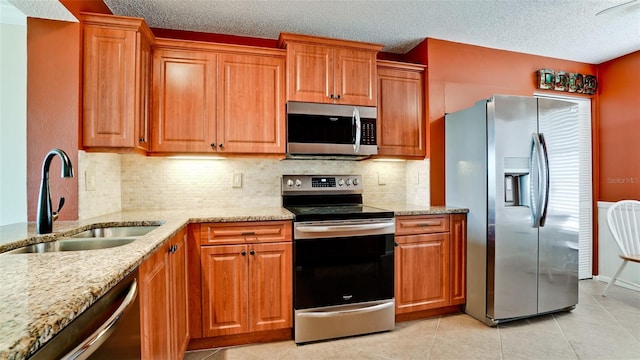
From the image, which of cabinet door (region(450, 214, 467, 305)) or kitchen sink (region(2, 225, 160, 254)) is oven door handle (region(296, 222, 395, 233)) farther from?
kitchen sink (region(2, 225, 160, 254))

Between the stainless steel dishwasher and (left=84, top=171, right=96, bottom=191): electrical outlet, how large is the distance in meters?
1.29

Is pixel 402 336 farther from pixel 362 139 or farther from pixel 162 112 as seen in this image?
pixel 162 112

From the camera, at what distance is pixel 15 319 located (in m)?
0.56

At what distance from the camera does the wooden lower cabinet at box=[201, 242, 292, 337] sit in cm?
205

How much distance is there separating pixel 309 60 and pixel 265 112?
55cm

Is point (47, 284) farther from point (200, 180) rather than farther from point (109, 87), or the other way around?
point (200, 180)

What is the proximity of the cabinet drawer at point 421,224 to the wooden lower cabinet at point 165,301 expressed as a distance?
5.12 feet

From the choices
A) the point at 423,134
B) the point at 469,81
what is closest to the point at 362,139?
the point at 423,134

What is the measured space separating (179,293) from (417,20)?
8.73ft

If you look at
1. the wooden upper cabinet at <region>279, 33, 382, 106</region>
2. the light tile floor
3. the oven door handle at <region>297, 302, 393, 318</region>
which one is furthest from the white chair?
the wooden upper cabinet at <region>279, 33, 382, 106</region>

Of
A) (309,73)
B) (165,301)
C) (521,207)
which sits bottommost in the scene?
(165,301)

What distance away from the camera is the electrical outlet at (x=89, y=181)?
79.0 inches

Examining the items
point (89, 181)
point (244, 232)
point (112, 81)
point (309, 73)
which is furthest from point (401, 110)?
point (89, 181)

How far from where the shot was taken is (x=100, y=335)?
738mm
